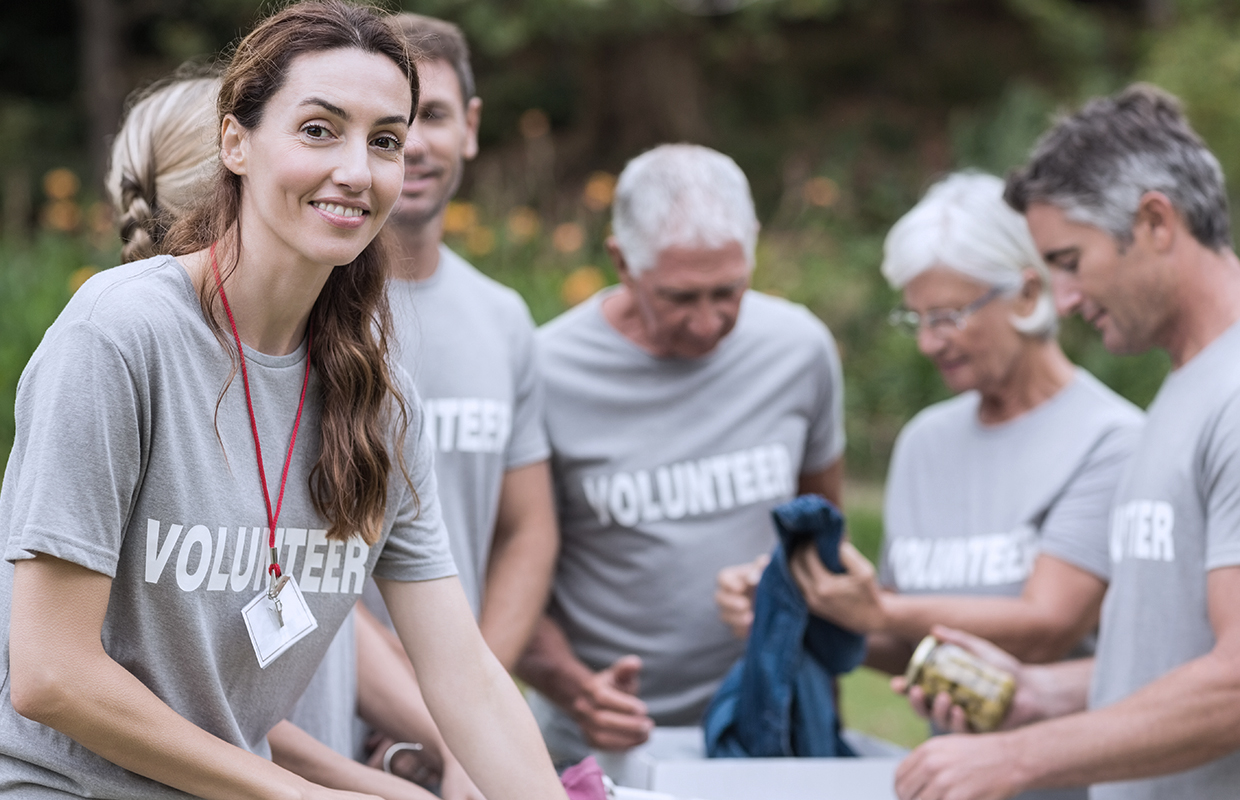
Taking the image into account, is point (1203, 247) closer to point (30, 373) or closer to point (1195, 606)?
point (1195, 606)

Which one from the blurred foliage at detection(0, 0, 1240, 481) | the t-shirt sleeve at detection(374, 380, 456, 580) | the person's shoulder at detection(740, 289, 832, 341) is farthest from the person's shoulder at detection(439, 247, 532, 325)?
the blurred foliage at detection(0, 0, 1240, 481)

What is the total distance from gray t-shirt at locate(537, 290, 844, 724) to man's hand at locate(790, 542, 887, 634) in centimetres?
41

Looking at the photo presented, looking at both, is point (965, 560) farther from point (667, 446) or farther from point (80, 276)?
point (80, 276)

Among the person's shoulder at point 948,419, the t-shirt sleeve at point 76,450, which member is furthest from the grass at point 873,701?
the t-shirt sleeve at point 76,450

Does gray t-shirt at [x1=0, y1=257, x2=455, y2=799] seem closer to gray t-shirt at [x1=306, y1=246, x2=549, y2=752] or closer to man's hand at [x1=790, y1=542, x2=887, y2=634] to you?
gray t-shirt at [x1=306, y1=246, x2=549, y2=752]

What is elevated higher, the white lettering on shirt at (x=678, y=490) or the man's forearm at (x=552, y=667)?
the white lettering on shirt at (x=678, y=490)

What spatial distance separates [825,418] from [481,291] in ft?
3.06

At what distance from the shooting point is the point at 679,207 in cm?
294

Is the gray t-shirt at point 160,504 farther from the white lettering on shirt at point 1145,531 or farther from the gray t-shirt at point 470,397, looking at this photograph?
the white lettering on shirt at point 1145,531

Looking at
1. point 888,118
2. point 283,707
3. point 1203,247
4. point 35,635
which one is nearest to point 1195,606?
point 1203,247

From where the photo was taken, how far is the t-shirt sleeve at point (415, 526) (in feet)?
6.22

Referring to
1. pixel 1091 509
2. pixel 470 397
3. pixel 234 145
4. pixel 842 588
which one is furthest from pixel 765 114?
pixel 234 145

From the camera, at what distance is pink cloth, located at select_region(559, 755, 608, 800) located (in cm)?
202

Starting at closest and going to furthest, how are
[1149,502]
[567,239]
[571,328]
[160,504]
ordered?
1. [160,504]
2. [1149,502]
3. [571,328]
4. [567,239]
